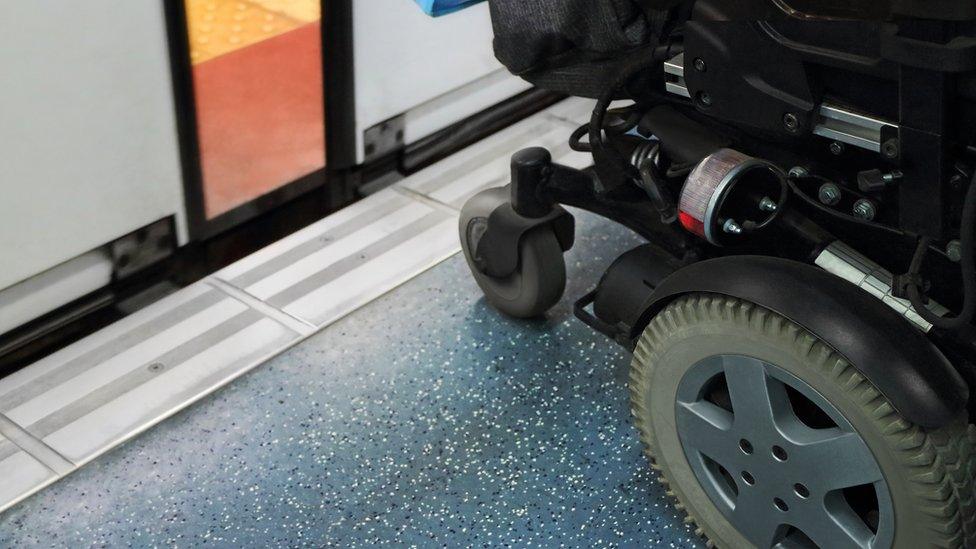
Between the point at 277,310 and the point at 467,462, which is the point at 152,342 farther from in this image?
the point at 467,462

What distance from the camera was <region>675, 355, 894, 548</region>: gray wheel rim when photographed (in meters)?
1.52

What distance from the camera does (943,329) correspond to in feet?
4.96

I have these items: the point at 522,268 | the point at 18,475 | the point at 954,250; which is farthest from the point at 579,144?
the point at 18,475

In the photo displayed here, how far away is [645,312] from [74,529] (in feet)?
3.23

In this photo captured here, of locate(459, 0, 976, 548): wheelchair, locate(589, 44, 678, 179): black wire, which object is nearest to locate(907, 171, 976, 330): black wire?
locate(459, 0, 976, 548): wheelchair

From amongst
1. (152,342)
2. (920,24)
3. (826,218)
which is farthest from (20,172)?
(920,24)

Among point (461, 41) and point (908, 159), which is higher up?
point (908, 159)

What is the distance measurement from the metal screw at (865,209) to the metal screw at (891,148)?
123 millimetres

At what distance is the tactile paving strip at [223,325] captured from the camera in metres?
2.04

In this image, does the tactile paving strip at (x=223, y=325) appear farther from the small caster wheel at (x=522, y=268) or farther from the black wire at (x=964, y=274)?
the black wire at (x=964, y=274)

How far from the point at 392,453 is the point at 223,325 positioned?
0.54 metres

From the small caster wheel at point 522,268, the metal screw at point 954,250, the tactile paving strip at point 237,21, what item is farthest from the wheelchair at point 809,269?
the tactile paving strip at point 237,21

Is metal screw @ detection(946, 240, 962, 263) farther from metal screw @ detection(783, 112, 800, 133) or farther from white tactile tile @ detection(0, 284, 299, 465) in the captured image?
white tactile tile @ detection(0, 284, 299, 465)

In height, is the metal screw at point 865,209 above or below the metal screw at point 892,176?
below
